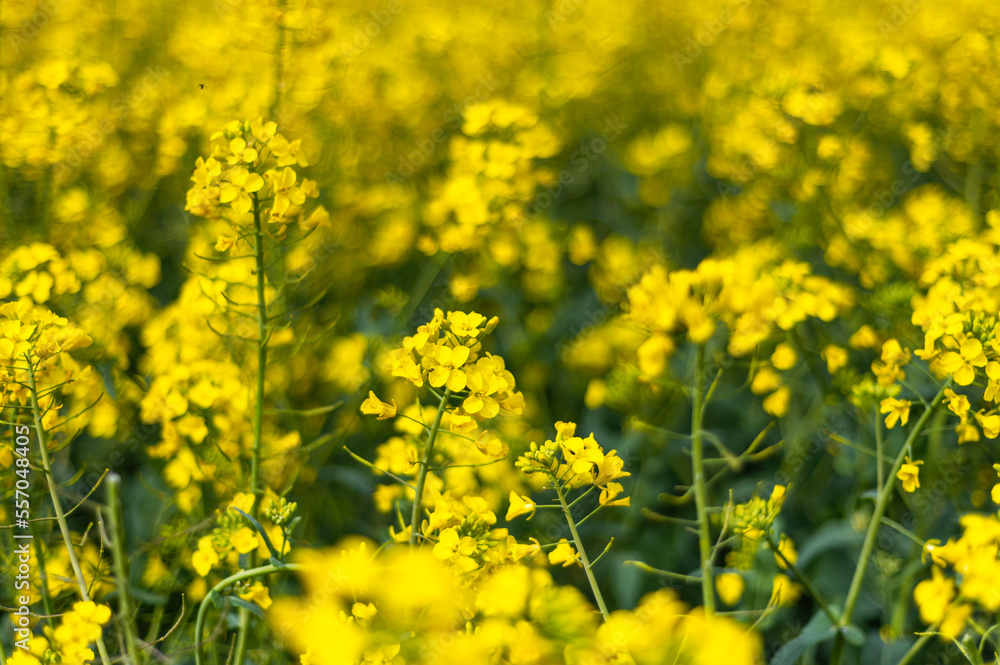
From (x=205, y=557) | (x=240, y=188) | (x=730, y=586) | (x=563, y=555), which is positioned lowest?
(x=730, y=586)

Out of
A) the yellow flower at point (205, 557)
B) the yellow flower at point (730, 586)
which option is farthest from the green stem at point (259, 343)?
the yellow flower at point (730, 586)

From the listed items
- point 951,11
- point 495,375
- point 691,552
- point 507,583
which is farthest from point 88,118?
point 951,11

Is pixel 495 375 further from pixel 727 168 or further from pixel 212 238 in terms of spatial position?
pixel 727 168

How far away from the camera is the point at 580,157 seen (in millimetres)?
4555

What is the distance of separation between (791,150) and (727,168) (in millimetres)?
441

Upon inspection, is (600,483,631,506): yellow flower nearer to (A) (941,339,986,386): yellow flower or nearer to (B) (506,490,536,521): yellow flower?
(B) (506,490,536,521): yellow flower

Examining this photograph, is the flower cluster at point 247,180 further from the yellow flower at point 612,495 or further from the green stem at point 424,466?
the yellow flower at point 612,495

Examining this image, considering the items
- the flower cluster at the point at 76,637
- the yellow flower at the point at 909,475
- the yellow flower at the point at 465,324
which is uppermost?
the yellow flower at the point at 465,324

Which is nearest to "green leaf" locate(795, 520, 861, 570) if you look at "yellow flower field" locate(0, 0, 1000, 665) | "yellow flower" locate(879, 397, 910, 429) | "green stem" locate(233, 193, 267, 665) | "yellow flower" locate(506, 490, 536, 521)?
"yellow flower field" locate(0, 0, 1000, 665)

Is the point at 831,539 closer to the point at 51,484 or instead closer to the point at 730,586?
the point at 730,586

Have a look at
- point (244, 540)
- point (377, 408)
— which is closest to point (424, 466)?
point (377, 408)

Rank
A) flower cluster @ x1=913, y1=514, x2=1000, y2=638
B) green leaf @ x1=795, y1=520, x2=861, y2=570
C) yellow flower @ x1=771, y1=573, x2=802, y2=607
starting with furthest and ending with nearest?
green leaf @ x1=795, y1=520, x2=861, y2=570, yellow flower @ x1=771, y1=573, x2=802, y2=607, flower cluster @ x1=913, y1=514, x2=1000, y2=638

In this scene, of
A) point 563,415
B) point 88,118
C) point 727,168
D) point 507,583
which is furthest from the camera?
point 727,168

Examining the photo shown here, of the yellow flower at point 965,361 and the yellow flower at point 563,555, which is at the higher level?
the yellow flower at point 965,361
